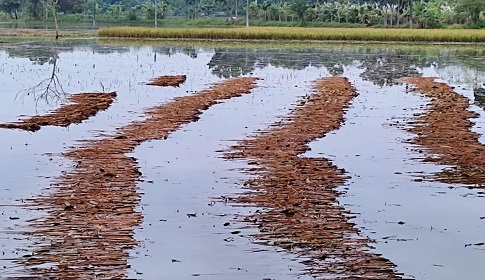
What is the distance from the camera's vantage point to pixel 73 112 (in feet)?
53.5

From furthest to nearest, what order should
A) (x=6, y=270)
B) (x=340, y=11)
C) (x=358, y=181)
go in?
(x=340, y=11) → (x=358, y=181) → (x=6, y=270)

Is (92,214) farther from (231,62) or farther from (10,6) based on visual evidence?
(10,6)

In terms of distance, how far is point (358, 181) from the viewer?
10.4m

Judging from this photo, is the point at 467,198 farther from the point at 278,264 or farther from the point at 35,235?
the point at 35,235

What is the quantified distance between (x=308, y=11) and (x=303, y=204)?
242 feet

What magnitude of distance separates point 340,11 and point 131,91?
6043 centimetres

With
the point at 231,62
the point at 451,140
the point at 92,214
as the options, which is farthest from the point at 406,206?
the point at 231,62

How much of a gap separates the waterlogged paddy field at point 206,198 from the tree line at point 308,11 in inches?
2044

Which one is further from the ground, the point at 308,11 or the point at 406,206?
the point at 308,11

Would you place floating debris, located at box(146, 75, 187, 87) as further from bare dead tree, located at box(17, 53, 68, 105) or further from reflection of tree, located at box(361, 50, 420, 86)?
reflection of tree, located at box(361, 50, 420, 86)

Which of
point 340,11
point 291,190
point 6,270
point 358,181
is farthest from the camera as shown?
point 340,11

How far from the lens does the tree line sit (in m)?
70.8

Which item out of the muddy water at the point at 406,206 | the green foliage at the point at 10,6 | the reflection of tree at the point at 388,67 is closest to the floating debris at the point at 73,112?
the muddy water at the point at 406,206

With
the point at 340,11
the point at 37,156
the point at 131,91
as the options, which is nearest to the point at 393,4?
the point at 340,11
